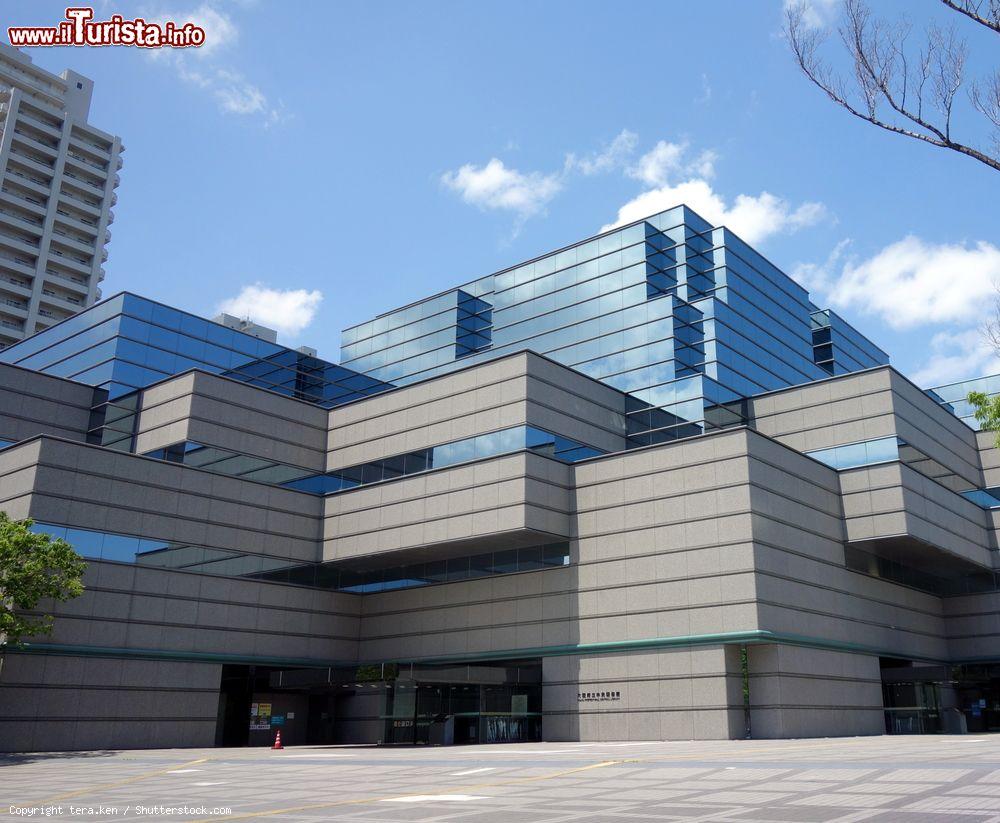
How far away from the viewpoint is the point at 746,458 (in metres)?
38.4

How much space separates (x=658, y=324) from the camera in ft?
190

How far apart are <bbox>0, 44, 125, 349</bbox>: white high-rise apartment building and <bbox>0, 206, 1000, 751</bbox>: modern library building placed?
179 feet

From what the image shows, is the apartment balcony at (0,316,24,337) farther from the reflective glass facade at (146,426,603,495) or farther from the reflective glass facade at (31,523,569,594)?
the reflective glass facade at (31,523,569,594)

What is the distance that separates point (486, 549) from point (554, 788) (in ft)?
89.4

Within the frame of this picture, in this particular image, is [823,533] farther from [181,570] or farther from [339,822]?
[339,822]

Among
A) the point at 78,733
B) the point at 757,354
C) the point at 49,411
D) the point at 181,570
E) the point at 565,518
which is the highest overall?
the point at 757,354

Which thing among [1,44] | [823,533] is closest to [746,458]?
[823,533]

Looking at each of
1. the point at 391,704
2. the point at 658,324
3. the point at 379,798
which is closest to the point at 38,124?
the point at 658,324

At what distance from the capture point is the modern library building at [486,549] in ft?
126

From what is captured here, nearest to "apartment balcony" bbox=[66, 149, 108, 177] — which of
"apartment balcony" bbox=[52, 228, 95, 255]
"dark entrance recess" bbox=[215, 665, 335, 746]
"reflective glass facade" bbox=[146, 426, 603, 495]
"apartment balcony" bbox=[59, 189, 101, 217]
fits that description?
"apartment balcony" bbox=[59, 189, 101, 217]

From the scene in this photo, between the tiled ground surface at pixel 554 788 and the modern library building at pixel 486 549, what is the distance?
11.4 m

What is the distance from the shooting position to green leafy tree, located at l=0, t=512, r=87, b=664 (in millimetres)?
32938

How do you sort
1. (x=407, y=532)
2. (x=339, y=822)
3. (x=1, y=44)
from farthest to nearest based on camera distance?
(x=1, y=44) < (x=407, y=532) < (x=339, y=822)

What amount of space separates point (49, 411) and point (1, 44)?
295ft
